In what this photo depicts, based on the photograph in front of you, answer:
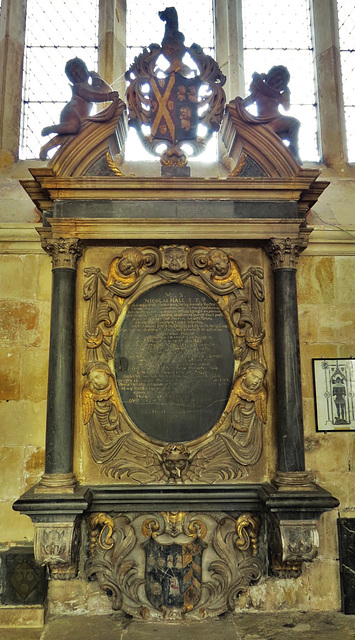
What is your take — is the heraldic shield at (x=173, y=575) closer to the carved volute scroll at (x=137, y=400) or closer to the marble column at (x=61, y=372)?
the carved volute scroll at (x=137, y=400)

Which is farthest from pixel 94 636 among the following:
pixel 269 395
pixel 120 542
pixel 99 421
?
pixel 269 395

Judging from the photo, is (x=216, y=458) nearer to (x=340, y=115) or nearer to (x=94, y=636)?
(x=94, y=636)

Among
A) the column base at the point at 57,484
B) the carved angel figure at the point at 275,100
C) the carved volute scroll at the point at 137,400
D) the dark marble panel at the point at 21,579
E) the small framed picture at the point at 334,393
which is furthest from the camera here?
the small framed picture at the point at 334,393

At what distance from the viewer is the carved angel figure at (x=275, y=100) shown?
438cm

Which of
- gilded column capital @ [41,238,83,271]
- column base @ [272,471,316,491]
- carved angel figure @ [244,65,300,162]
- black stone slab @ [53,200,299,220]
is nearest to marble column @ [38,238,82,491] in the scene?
gilded column capital @ [41,238,83,271]

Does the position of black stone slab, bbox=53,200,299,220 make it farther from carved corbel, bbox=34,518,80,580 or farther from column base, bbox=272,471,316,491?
carved corbel, bbox=34,518,80,580

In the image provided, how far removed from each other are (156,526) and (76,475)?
0.76 meters

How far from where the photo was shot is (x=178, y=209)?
4238mm

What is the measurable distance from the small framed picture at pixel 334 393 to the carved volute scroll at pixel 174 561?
113cm

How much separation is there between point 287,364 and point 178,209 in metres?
1.57

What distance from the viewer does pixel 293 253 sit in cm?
423

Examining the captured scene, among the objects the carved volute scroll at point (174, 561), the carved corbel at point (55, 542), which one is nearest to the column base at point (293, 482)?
the carved volute scroll at point (174, 561)

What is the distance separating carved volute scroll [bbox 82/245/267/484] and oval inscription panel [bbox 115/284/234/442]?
52mm

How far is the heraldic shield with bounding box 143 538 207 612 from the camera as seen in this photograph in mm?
3973
